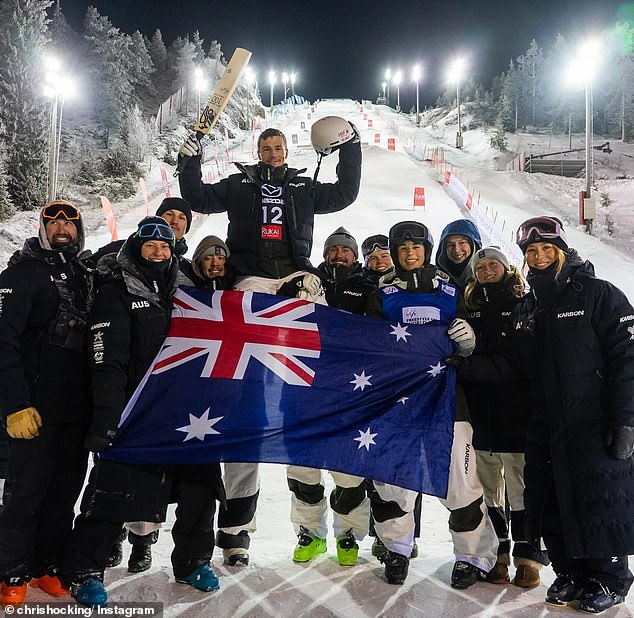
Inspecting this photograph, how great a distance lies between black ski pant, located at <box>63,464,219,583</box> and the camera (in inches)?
147

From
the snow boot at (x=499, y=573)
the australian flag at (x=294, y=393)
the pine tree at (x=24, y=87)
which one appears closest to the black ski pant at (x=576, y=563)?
the snow boot at (x=499, y=573)

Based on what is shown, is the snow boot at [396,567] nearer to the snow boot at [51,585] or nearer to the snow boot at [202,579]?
the snow boot at [202,579]

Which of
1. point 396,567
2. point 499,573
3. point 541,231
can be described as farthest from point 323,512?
point 541,231

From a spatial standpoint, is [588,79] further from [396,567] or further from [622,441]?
[396,567]

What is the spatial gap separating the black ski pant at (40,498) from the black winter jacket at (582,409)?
3.13 m

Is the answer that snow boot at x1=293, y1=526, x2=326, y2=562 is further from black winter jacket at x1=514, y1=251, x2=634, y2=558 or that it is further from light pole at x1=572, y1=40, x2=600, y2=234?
light pole at x1=572, y1=40, x2=600, y2=234

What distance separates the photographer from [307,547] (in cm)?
458

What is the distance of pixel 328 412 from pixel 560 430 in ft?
5.09

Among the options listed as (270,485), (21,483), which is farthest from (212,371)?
(270,485)

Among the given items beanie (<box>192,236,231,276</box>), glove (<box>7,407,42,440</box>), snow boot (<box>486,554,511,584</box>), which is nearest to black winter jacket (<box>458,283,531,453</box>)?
snow boot (<box>486,554,511,584</box>)

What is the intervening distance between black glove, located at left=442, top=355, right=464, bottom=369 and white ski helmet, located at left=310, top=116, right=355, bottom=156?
1838 mm

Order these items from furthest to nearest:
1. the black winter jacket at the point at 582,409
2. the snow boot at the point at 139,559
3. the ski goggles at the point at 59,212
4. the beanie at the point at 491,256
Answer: the beanie at the point at 491,256
the snow boot at the point at 139,559
the ski goggles at the point at 59,212
the black winter jacket at the point at 582,409

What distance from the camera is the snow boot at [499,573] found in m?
4.15

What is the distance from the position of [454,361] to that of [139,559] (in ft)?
8.89
